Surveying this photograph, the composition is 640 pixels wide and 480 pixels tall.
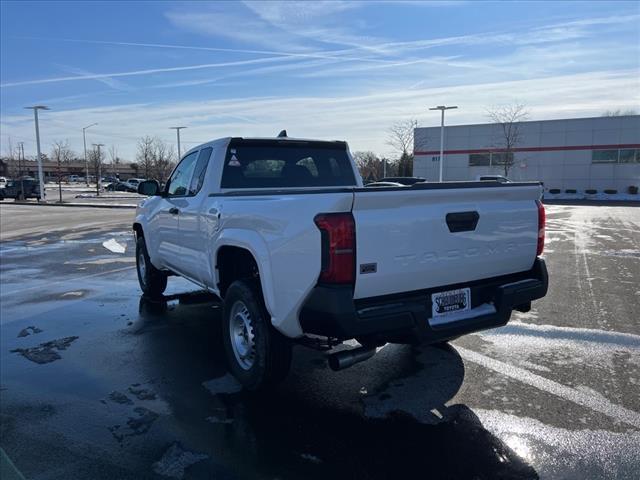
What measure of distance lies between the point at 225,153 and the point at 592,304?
17.1ft

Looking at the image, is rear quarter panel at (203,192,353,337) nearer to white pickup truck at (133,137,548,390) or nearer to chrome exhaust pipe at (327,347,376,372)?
white pickup truck at (133,137,548,390)

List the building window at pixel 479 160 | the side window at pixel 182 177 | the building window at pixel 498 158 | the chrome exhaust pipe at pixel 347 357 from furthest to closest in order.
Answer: the building window at pixel 479 160, the building window at pixel 498 158, the side window at pixel 182 177, the chrome exhaust pipe at pixel 347 357

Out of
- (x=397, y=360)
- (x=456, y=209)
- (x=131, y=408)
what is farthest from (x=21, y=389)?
(x=456, y=209)

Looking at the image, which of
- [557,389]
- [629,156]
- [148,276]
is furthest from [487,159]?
[557,389]

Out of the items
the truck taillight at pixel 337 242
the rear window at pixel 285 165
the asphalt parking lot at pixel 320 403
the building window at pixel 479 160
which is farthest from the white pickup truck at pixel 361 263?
the building window at pixel 479 160

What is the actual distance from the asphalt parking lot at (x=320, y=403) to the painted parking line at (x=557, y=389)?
15 millimetres

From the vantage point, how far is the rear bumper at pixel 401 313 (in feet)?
10.6

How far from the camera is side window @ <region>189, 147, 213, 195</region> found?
17.5ft

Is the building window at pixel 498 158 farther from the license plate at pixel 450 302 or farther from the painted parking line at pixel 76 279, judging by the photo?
the license plate at pixel 450 302

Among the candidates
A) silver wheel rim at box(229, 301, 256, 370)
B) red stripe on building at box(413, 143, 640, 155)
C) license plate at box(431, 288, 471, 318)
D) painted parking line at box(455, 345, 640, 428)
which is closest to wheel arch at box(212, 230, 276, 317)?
silver wheel rim at box(229, 301, 256, 370)

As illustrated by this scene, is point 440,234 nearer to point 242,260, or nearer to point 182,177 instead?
point 242,260

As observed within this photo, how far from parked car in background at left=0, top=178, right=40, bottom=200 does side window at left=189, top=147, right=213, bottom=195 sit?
4033cm

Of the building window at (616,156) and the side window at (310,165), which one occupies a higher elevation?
the building window at (616,156)

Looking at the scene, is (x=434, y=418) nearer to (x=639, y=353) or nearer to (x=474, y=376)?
(x=474, y=376)
